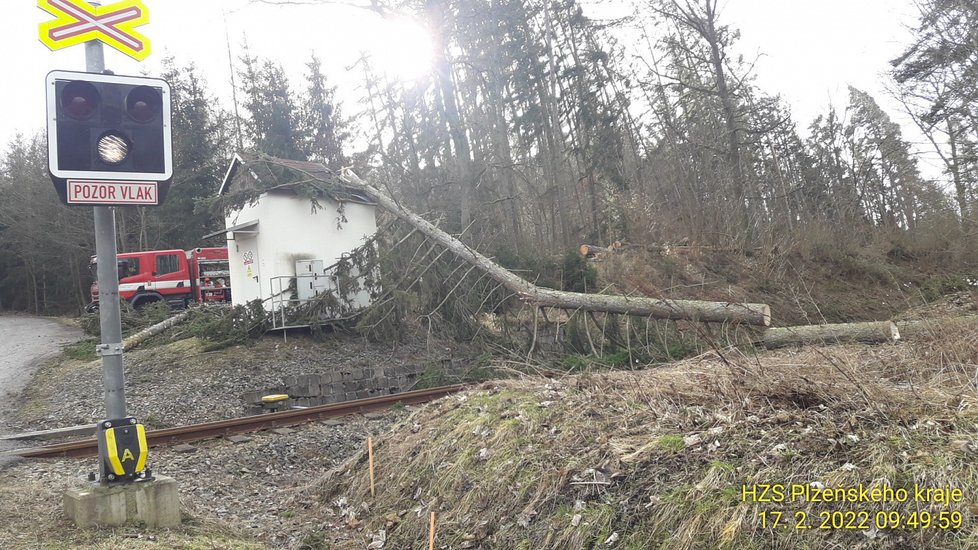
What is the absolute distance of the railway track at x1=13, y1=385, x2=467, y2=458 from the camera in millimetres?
8172

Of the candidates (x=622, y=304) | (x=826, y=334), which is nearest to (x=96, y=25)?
(x=622, y=304)

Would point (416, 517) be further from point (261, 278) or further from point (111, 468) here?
point (261, 278)

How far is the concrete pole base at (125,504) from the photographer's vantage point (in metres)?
4.44

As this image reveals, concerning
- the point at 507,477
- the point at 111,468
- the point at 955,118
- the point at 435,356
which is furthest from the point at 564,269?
the point at 955,118

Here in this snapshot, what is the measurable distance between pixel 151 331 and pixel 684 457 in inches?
728

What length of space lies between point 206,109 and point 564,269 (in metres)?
29.9

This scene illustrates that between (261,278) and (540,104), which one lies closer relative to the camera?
(261,278)

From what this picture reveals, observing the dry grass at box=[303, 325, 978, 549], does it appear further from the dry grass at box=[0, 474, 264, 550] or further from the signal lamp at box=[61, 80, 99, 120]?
the signal lamp at box=[61, 80, 99, 120]

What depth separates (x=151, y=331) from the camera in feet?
62.8

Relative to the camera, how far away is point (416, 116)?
29.4 metres

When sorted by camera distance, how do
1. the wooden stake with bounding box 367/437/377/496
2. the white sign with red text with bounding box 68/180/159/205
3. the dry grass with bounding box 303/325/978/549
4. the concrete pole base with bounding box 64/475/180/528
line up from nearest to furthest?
the dry grass with bounding box 303/325/978/549 → the white sign with red text with bounding box 68/180/159/205 → the concrete pole base with bounding box 64/475/180/528 → the wooden stake with bounding box 367/437/377/496

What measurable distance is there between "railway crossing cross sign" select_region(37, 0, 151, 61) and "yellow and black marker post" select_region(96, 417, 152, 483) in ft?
8.36

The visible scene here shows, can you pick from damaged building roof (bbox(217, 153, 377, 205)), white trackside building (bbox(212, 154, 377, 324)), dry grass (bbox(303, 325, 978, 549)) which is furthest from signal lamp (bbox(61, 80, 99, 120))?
white trackside building (bbox(212, 154, 377, 324))

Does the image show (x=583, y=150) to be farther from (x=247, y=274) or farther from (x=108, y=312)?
(x=108, y=312)
